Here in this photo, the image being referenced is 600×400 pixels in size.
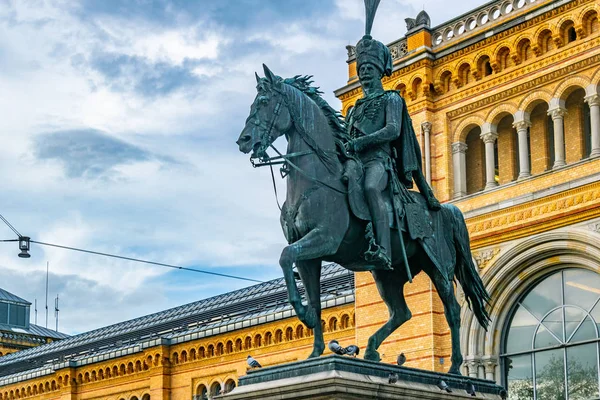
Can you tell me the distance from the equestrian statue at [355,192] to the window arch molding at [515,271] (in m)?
14.6

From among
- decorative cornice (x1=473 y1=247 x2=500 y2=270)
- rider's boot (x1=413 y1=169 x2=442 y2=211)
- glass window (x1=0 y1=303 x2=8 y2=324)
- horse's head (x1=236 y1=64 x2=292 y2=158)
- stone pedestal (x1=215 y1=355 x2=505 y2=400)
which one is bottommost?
stone pedestal (x1=215 y1=355 x2=505 y2=400)

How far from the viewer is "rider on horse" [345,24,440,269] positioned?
11.8 metres

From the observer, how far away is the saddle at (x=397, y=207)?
11.8 m

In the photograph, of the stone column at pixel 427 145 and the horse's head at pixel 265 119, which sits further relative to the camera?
the stone column at pixel 427 145

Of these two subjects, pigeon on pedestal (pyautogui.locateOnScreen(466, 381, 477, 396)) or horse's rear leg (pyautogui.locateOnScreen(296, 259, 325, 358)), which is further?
pigeon on pedestal (pyautogui.locateOnScreen(466, 381, 477, 396))

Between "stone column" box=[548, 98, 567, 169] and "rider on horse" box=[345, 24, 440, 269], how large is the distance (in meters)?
15.6

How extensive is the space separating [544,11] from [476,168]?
4.69 m

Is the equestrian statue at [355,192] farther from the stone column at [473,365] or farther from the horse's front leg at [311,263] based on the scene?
the stone column at [473,365]

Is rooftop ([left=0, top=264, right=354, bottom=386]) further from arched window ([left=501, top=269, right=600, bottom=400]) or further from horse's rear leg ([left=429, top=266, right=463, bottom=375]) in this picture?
horse's rear leg ([left=429, top=266, right=463, bottom=375])

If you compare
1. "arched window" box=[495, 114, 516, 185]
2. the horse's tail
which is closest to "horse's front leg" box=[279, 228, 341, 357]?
the horse's tail

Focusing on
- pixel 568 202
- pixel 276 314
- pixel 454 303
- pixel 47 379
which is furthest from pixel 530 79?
pixel 47 379

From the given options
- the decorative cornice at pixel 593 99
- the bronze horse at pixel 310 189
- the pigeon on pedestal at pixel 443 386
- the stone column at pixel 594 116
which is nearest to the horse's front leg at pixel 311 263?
the bronze horse at pixel 310 189

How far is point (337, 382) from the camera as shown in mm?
10523

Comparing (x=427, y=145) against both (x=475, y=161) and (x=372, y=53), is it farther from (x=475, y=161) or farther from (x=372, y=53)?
(x=372, y=53)
